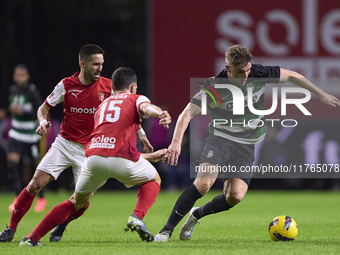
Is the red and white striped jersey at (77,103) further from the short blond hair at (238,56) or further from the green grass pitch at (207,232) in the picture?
the short blond hair at (238,56)

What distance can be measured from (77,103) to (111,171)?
1281 millimetres

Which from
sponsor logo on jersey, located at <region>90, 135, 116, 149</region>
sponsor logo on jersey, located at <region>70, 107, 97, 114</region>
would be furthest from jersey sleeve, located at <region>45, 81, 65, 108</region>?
sponsor logo on jersey, located at <region>90, 135, 116, 149</region>

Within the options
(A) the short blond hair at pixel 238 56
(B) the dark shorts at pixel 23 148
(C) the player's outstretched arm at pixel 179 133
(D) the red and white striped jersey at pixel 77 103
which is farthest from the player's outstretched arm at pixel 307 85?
(B) the dark shorts at pixel 23 148

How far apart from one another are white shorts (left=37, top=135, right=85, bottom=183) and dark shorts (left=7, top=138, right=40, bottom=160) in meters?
3.85

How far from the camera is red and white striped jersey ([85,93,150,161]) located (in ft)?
18.0

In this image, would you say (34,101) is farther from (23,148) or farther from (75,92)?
(75,92)

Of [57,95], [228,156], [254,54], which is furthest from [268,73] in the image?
[254,54]

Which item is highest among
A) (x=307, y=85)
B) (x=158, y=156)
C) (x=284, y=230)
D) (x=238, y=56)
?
(x=238, y=56)

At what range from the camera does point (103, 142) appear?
5.52 meters

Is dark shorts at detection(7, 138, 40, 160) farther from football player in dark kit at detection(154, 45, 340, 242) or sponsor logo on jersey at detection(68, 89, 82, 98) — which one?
football player in dark kit at detection(154, 45, 340, 242)

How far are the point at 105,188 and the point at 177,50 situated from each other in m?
4.81

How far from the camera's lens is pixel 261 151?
14742 millimetres

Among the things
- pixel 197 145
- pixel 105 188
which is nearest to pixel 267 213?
pixel 197 145

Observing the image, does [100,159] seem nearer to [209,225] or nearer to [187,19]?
[209,225]
